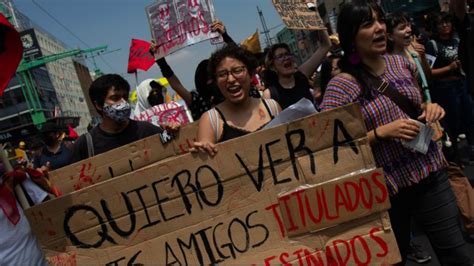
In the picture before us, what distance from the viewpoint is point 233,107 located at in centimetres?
251

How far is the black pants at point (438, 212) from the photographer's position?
2188mm

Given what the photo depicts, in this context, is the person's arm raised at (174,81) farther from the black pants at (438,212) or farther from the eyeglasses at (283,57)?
the black pants at (438,212)

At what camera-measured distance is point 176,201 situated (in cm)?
199

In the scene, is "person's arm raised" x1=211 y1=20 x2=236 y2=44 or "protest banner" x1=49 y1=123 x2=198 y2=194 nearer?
"protest banner" x1=49 y1=123 x2=198 y2=194

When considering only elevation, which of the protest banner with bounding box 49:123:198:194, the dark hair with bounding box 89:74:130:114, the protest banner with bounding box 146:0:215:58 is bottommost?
the protest banner with bounding box 49:123:198:194

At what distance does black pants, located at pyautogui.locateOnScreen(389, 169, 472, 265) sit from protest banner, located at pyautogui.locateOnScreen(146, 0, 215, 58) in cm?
245

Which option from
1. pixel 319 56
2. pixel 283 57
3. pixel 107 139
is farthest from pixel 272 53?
pixel 107 139

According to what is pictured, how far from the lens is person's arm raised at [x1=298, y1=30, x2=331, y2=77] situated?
402 centimetres

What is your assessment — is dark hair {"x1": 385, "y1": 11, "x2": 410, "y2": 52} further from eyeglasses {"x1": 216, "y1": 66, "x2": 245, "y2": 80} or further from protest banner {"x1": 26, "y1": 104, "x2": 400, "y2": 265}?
protest banner {"x1": 26, "y1": 104, "x2": 400, "y2": 265}

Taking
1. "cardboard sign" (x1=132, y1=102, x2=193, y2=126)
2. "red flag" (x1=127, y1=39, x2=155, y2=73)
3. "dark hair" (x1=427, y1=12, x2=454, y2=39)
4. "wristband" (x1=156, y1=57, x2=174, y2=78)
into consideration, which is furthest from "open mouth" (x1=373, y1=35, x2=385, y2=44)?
"red flag" (x1=127, y1=39, x2=155, y2=73)

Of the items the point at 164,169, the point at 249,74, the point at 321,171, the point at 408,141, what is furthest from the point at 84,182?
the point at 408,141

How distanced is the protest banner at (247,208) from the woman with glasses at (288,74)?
1.85 meters

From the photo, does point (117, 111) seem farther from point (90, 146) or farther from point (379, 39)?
point (379, 39)

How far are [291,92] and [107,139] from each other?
158 centimetres
